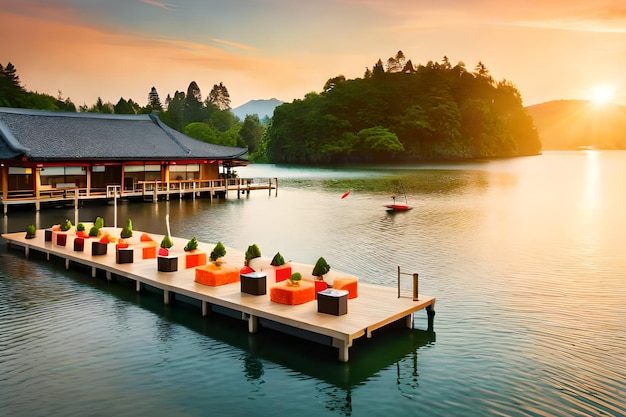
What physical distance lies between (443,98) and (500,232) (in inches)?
4477

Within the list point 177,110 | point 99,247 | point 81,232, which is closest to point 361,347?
point 99,247

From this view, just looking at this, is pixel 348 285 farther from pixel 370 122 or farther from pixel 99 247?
pixel 370 122

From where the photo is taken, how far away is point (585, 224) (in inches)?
1436

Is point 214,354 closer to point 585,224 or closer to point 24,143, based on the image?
point 585,224

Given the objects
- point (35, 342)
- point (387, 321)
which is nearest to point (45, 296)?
point (35, 342)

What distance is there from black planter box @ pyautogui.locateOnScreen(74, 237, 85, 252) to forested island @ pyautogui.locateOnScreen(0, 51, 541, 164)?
101 meters

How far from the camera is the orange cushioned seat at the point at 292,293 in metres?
15.1

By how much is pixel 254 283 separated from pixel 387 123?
12597 cm

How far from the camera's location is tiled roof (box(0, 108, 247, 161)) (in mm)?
41281

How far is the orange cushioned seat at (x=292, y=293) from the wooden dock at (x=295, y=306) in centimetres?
14

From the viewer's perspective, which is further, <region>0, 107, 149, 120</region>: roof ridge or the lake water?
<region>0, 107, 149, 120</region>: roof ridge

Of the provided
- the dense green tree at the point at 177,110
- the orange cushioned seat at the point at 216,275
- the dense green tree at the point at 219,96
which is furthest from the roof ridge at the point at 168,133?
the dense green tree at the point at 219,96

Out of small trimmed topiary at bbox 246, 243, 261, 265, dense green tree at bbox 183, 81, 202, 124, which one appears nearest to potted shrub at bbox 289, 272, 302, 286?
small trimmed topiary at bbox 246, 243, 261, 265

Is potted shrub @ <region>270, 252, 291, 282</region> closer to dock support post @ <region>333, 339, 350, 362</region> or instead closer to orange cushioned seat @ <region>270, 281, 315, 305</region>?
Answer: orange cushioned seat @ <region>270, 281, 315, 305</region>
